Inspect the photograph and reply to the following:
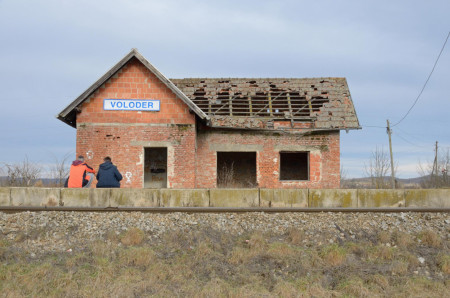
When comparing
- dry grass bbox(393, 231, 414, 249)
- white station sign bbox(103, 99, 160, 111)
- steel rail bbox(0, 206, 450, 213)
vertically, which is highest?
white station sign bbox(103, 99, 160, 111)

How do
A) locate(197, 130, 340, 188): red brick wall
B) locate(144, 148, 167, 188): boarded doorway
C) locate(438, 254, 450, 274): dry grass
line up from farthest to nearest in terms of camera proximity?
1. locate(144, 148, 167, 188): boarded doorway
2. locate(197, 130, 340, 188): red brick wall
3. locate(438, 254, 450, 274): dry grass

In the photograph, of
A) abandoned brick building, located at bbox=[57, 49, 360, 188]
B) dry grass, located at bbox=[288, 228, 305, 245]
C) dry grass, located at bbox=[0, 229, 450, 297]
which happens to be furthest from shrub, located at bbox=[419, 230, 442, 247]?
abandoned brick building, located at bbox=[57, 49, 360, 188]

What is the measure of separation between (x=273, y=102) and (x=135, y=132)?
6.83 meters

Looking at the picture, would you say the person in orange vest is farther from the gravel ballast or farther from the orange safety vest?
the gravel ballast

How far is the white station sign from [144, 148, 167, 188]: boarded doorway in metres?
3.70

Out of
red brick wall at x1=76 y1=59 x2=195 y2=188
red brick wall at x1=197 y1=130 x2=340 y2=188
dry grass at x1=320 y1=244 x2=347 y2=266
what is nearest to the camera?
dry grass at x1=320 y1=244 x2=347 y2=266

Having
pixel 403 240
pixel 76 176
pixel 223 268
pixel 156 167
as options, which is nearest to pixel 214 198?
pixel 223 268

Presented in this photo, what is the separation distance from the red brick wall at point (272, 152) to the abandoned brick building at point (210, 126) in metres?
0.04

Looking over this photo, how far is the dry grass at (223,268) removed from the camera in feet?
17.9

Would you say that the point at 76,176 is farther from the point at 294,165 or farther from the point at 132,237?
the point at 294,165

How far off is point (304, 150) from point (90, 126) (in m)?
9.02

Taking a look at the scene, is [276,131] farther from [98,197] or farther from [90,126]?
[98,197]

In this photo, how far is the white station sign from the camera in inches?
604

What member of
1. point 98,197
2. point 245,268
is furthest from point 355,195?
→ point 98,197
